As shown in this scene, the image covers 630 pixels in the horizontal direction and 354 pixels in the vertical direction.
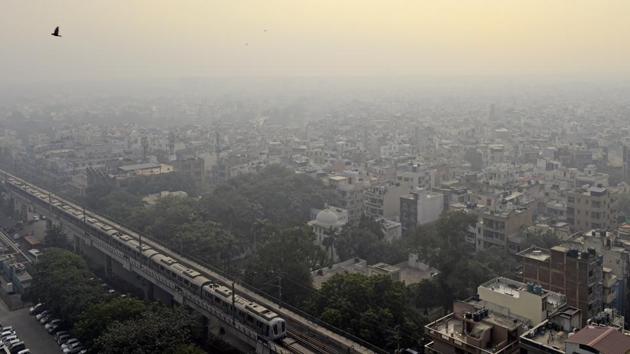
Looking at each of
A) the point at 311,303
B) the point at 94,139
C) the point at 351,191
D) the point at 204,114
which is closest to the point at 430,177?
the point at 351,191

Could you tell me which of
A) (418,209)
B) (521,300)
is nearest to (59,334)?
(521,300)

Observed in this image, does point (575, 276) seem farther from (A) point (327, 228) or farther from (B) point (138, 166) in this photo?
(B) point (138, 166)

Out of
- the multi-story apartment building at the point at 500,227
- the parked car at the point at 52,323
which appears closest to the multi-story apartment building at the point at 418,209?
the multi-story apartment building at the point at 500,227

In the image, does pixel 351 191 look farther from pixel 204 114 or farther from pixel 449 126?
pixel 204 114

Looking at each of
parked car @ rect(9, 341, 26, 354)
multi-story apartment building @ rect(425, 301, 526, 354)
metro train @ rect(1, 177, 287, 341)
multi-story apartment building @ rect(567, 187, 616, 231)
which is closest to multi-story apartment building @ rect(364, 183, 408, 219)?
multi-story apartment building @ rect(567, 187, 616, 231)

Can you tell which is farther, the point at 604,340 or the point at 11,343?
the point at 11,343

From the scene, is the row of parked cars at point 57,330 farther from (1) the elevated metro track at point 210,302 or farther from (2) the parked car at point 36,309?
(1) the elevated metro track at point 210,302

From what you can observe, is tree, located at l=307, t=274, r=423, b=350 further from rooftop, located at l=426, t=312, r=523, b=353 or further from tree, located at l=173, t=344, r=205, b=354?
tree, located at l=173, t=344, r=205, b=354
